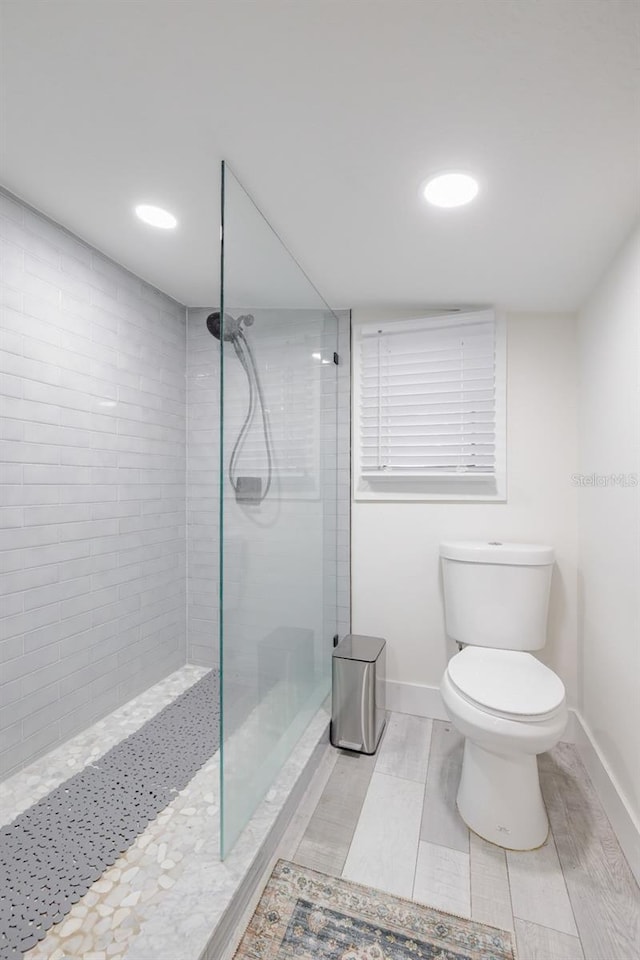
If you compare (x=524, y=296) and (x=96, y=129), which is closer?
(x=96, y=129)

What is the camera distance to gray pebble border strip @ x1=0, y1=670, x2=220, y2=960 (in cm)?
125

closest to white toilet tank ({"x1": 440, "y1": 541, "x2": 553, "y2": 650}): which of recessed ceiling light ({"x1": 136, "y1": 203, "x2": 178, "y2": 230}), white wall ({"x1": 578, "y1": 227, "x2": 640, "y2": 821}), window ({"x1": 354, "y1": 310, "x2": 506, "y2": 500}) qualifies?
white wall ({"x1": 578, "y1": 227, "x2": 640, "y2": 821})

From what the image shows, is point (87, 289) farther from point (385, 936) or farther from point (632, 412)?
point (385, 936)

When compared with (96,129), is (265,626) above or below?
below

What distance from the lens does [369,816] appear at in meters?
1.67

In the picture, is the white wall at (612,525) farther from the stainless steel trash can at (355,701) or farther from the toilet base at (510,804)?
the stainless steel trash can at (355,701)

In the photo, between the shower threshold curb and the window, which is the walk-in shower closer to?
the shower threshold curb

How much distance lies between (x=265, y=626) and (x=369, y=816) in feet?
2.55

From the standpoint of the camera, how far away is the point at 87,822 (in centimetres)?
155

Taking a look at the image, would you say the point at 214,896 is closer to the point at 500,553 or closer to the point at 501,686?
the point at 501,686

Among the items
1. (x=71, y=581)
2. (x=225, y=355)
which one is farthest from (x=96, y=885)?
(x=225, y=355)

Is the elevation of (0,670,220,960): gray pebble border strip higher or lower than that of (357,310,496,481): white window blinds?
lower

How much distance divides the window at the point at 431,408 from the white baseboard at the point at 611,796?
1.10m

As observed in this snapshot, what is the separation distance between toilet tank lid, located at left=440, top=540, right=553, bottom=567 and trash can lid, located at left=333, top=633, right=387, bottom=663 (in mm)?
537
